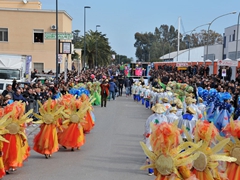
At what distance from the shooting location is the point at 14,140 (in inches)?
379

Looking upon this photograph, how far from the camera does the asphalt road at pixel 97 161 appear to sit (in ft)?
31.6

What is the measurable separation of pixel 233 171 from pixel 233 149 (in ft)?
1.23

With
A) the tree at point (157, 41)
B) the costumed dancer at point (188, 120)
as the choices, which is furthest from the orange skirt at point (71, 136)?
the tree at point (157, 41)

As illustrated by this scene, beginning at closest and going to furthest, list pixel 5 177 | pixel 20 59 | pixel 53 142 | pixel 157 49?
pixel 5 177
pixel 53 142
pixel 20 59
pixel 157 49

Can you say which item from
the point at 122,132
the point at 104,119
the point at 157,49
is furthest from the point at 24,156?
the point at 157,49

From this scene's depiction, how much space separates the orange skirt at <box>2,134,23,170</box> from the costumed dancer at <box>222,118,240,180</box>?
4.63m

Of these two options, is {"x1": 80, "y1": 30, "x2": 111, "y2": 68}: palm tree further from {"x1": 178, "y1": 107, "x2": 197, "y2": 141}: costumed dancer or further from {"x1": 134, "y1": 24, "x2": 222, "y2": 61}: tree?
{"x1": 134, "y1": 24, "x2": 222, "y2": 61}: tree

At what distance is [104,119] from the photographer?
20109 millimetres

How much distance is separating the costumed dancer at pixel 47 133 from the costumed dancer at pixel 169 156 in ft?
18.0

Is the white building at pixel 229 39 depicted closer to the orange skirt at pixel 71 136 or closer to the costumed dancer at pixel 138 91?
the costumed dancer at pixel 138 91

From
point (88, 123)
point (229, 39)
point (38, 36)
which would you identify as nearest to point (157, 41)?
point (229, 39)

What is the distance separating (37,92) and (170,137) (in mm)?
12276

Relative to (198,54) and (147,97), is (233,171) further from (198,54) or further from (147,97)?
(198,54)

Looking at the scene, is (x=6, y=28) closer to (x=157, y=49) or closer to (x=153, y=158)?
(x=153, y=158)
